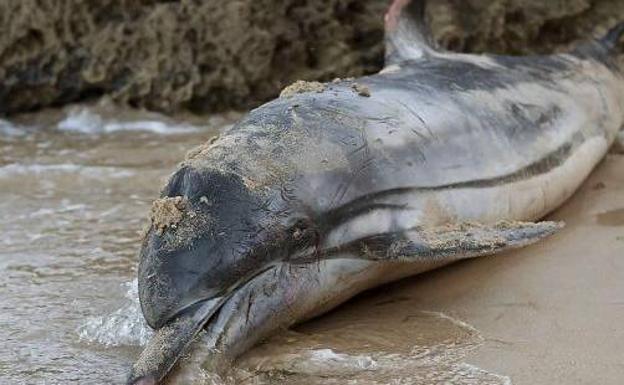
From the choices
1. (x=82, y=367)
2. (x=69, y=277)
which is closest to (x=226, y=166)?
(x=82, y=367)

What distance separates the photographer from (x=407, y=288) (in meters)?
3.56

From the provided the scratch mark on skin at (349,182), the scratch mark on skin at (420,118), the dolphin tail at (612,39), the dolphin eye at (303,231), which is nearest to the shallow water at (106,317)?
the dolphin eye at (303,231)

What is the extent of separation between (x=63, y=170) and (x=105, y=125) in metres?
1.20

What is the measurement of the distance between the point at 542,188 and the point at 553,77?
0.85 m

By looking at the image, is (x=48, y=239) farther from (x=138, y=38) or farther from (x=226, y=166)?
(x=138, y=38)

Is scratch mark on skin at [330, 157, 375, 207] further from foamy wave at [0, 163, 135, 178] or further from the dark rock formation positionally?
the dark rock formation

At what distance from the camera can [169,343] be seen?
281 centimetres

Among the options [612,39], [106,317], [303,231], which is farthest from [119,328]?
[612,39]

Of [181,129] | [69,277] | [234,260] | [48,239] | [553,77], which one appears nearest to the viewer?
[234,260]

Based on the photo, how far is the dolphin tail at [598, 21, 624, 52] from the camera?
5.36m

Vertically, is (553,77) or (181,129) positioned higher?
(553,77)

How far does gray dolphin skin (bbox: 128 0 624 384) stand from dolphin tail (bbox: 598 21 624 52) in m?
1.16

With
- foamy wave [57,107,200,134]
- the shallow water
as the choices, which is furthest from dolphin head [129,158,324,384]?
foamy wave [57,107,200,134]

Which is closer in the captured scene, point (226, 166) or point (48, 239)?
point (226, 166)
